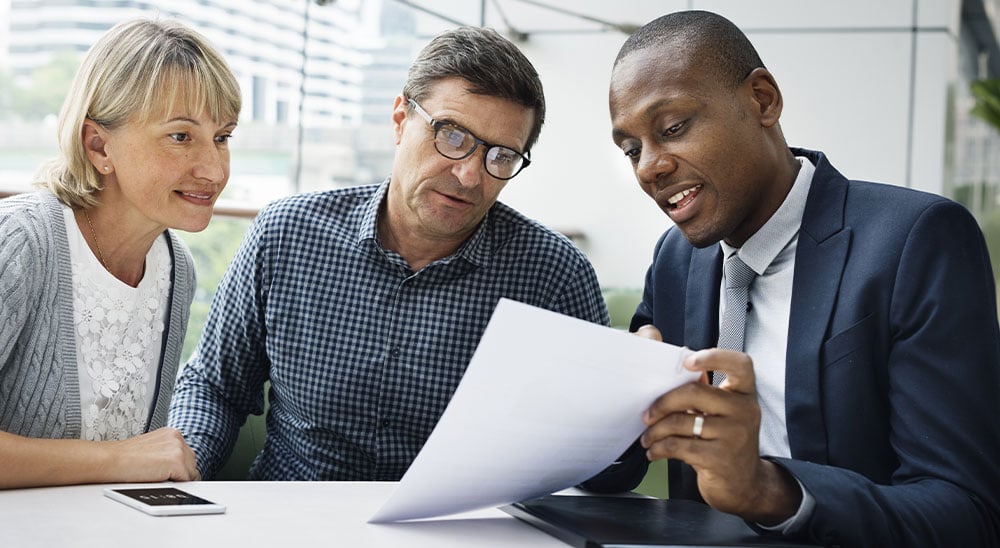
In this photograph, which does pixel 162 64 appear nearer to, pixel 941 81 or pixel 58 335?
pixel 58 335

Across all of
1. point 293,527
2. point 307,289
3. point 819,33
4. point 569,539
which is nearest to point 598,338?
point 569,539

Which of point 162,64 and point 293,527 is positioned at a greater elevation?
point 162,64

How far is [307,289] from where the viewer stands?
6.43 feet

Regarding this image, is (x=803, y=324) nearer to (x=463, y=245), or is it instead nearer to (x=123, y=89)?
(x=463, y=245)

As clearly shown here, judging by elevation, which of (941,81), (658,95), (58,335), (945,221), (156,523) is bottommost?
(156,523)

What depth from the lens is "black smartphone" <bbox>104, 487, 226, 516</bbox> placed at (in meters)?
1.19

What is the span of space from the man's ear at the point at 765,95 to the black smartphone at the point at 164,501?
0.93 meters

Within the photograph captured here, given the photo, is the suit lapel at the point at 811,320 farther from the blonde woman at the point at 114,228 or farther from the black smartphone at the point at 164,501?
the blonde woman at the point at 114,228

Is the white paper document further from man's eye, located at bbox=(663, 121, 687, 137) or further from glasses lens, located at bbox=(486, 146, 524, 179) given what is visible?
glasses lens, located at bbox=(486, 146, 524, 179)

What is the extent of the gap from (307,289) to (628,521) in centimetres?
95

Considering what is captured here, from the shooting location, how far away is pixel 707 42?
151 cm

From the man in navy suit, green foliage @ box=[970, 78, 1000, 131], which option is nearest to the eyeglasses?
the man in navy suit

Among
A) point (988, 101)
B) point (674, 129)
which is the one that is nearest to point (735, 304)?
point (674, 129)

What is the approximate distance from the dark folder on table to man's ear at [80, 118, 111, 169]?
0.89m
